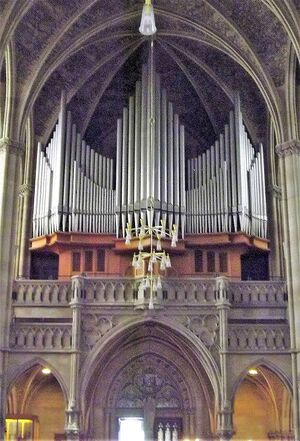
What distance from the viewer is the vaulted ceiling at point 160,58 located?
25922 mm

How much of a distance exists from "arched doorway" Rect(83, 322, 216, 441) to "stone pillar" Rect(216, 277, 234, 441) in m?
1.63

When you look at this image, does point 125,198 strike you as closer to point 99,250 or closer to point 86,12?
point 99,250

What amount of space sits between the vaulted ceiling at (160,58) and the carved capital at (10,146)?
695 millimetres

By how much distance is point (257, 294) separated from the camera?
24812 mm

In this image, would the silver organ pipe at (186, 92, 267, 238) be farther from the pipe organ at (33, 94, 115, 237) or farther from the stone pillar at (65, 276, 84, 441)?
the stone pillar at (65, 276, 84, 441)

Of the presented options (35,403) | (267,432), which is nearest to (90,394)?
(35,403)

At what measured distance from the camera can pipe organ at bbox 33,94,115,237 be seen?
2748cm

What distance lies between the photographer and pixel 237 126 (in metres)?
28.6

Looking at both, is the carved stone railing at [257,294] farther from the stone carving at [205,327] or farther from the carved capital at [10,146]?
the carved capital at [10,146]

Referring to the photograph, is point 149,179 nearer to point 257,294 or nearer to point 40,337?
point 257,294

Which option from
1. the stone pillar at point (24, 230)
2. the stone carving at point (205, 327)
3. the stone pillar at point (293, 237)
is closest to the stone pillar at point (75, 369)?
the stone carving at point (205, 327)

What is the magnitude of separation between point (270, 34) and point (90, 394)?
574 inches

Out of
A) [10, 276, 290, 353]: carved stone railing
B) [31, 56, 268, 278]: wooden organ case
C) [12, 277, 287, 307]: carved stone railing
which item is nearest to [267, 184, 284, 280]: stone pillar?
[31, 56, 268, 278]: wooden organ case

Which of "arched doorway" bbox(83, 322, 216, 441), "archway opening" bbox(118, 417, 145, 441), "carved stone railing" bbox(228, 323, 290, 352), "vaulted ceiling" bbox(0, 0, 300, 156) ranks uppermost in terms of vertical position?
"vaulted ceiling" bbox(0, 0, 300, 156)
